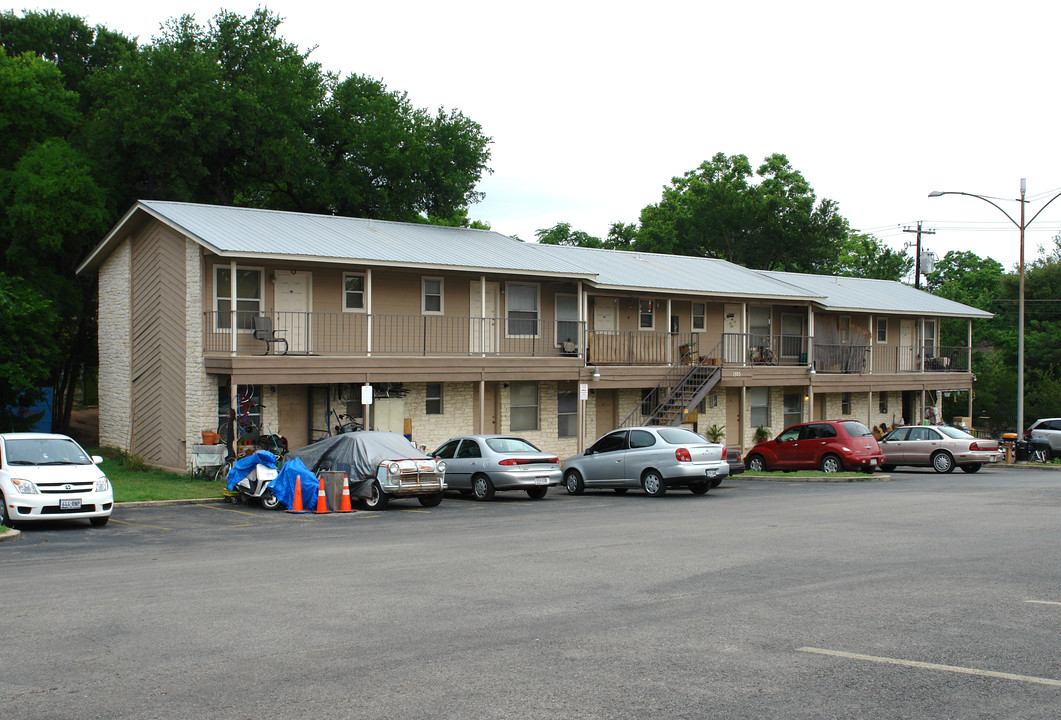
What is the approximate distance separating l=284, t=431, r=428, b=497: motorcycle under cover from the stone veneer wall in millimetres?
10419

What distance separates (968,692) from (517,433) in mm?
25475

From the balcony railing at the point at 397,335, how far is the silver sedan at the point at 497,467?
16.9ft

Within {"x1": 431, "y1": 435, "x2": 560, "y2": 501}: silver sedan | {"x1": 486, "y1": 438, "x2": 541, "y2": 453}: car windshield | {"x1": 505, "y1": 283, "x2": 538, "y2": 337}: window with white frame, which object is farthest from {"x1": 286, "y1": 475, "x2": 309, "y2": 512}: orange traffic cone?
{"x1": 505, "y1": 283, "x2": 538, "y2": 337}: window with white frame

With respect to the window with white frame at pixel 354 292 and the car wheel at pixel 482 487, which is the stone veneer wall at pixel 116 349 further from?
the car wheel at pixel 482 487

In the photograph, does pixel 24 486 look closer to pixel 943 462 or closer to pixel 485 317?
pixel 485 317

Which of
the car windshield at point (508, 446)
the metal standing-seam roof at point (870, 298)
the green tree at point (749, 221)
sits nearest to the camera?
the car windshield at point (508, 446)

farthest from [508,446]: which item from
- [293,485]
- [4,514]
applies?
[4,514]

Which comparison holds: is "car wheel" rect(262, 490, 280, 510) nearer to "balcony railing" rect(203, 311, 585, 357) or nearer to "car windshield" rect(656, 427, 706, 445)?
"balcony railing" rect(203, 311, 585, 357)

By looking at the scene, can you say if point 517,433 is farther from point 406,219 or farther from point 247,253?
point 406,219

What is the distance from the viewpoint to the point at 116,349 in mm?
30156

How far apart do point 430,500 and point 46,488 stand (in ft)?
24.3

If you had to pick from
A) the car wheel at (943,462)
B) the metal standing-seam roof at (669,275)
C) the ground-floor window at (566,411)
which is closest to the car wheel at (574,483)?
the ground-floor window at (566,411)

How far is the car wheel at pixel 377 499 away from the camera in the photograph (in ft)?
66.6

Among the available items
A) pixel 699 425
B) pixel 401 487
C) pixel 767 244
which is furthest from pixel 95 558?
pixel 767 244
